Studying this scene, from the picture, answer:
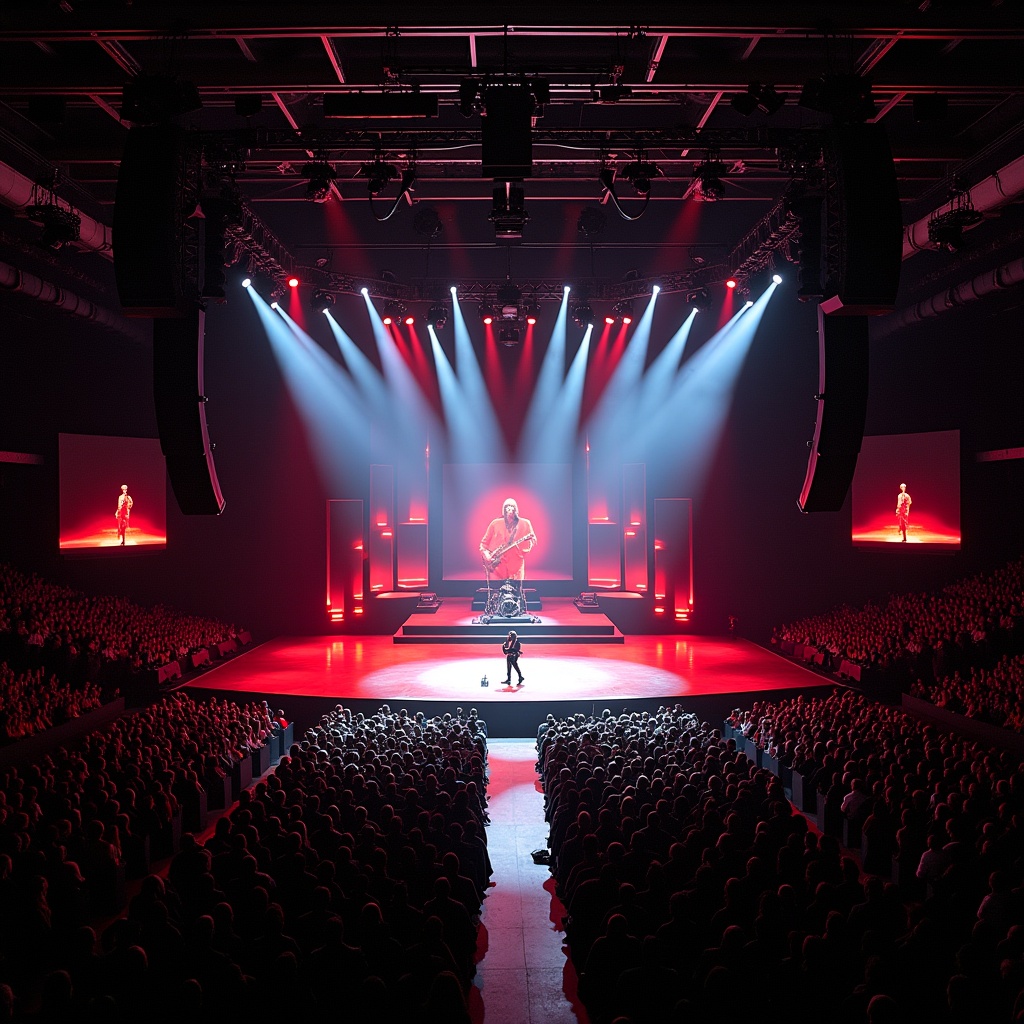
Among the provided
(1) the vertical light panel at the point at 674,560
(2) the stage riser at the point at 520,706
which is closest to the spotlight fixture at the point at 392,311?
(1) the vertical light panel at the point at 674,560

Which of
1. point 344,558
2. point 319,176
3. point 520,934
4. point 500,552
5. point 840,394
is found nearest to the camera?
point 520,934

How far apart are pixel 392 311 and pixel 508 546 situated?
586 centimetres

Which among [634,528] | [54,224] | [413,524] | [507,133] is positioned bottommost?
[634,528]

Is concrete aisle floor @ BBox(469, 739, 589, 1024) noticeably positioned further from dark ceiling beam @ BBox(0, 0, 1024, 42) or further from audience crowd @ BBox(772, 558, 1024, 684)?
dark ceiling beam @ BBox(0, 0, 1024, 42)

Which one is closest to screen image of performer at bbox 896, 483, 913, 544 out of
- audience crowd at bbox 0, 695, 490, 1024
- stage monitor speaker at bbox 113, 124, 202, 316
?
audience crowd at bbox 0, 695, 490, 1024

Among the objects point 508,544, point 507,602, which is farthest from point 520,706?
point 508,544

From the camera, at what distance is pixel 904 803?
702cm

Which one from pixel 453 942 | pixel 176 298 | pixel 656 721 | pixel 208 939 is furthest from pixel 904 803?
pixel 176 298

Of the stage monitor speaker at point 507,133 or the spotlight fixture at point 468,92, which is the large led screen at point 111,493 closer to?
the spotlight fixture at point 468,92

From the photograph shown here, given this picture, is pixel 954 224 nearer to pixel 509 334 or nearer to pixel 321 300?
pixel 509 334

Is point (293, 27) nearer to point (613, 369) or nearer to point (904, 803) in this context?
point (904, 803)

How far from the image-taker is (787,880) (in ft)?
17.4

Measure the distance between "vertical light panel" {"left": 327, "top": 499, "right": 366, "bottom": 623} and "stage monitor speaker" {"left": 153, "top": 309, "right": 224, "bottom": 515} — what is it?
38.9 feet

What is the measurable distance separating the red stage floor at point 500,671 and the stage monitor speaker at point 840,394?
5958mm
